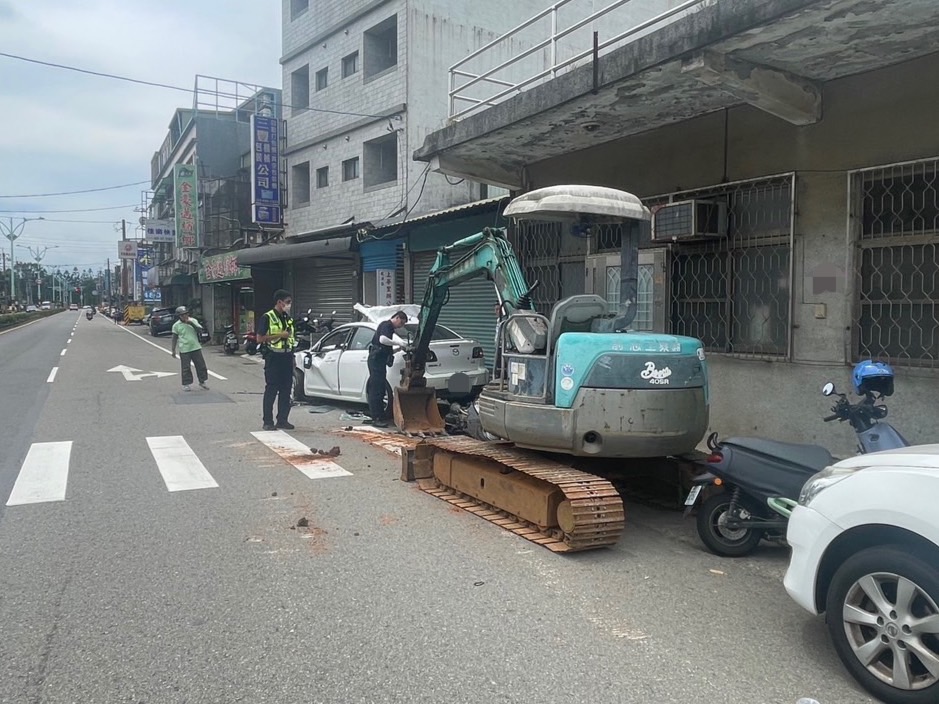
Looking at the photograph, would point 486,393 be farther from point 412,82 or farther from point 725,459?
point 412,82

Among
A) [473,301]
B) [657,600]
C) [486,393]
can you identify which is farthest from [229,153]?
[657,600]

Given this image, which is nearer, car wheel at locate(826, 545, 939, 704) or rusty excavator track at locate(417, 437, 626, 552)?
car wheel at locate(826, 545, 939, 704)

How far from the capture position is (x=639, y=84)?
27.8ft

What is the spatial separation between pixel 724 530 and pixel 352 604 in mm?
2798

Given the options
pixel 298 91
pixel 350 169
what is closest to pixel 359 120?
pixel 350 169

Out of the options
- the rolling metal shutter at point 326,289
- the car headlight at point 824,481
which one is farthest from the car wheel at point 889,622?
the rolling metal shutter at point 326,289

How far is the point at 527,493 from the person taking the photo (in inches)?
230

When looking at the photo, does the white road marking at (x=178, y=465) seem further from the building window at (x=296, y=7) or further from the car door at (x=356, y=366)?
the building window at (x=296, y=7)

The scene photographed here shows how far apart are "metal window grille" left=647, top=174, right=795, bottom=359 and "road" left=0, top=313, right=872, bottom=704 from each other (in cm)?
336

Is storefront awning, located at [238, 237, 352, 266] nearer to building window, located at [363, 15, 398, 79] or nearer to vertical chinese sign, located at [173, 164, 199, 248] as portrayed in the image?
building window, located at [363, 15, 398, 79]

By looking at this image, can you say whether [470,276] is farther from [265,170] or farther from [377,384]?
[265,170]

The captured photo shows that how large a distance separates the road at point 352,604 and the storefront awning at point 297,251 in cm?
1274

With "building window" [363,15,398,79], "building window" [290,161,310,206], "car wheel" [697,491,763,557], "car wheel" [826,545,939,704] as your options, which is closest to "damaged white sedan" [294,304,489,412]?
"car wheel" [697,491,763,557]

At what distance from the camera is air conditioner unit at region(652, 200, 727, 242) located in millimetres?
9195
